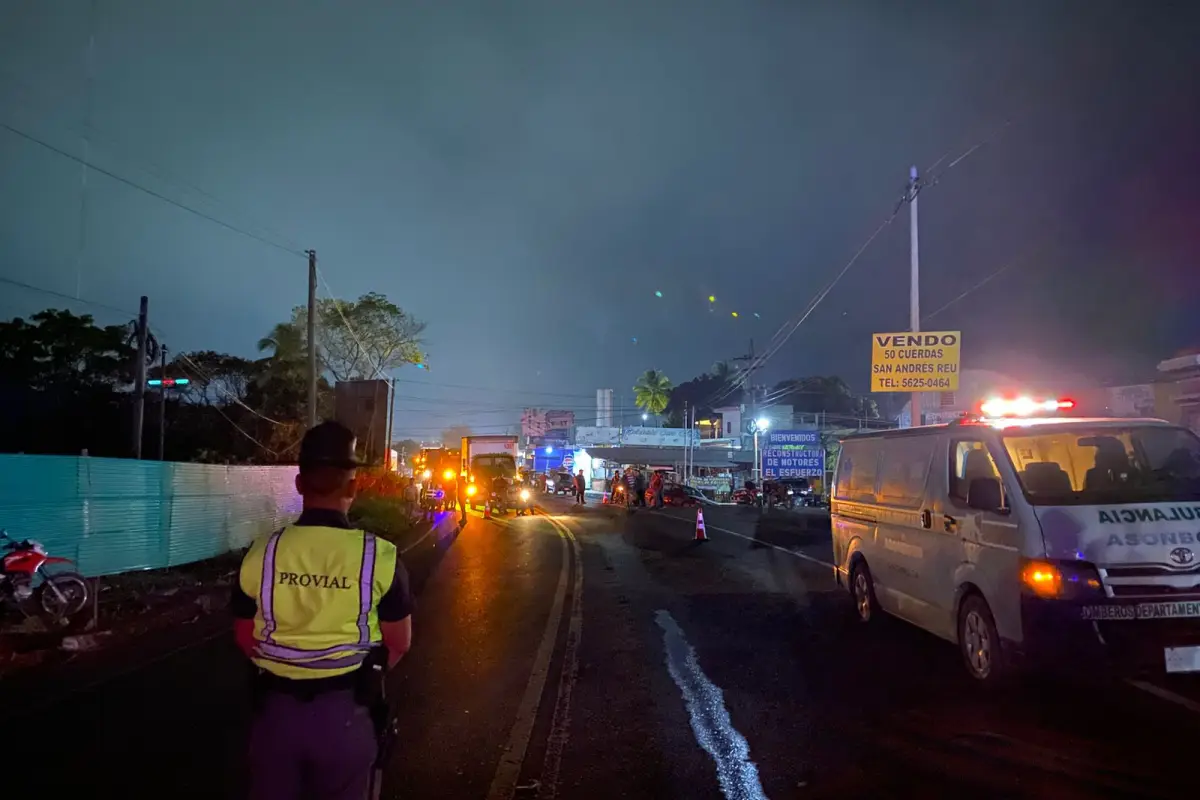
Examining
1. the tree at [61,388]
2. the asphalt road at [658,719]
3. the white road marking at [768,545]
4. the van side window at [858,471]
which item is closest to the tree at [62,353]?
the tree at [61,388]

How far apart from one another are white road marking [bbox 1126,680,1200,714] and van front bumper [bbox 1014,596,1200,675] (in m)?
0.77

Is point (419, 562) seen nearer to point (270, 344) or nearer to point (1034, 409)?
point (1034, 409)

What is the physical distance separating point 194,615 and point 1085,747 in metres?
10.1

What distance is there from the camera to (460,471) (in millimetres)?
45031

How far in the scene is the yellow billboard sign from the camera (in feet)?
69.5

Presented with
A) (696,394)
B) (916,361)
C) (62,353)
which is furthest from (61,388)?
(696,394)

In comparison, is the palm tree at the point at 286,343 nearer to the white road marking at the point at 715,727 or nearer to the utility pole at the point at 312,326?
the utility pole at the point at 312,326

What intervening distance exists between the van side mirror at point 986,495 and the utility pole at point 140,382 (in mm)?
20959

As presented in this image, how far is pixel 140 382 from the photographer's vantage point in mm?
22797

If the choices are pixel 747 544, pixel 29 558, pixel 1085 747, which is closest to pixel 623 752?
pixel 1085 747

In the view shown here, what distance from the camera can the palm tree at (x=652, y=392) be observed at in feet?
365

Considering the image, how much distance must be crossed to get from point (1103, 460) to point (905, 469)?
1.90 metres

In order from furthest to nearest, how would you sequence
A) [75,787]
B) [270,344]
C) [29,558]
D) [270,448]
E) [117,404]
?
[270,344] → [270,448] → [117,404] → [29,558] → [75,787]

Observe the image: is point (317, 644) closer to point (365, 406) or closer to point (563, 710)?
point (563, 710)
